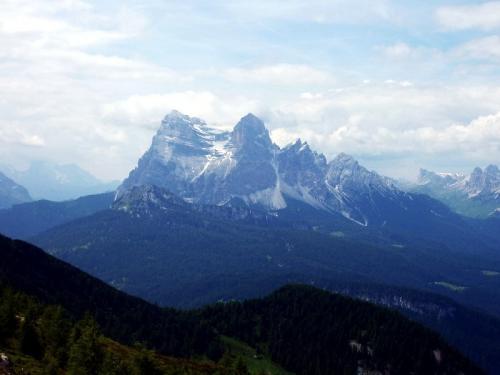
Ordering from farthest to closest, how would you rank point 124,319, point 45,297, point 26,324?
point 124,319 → point 45,297 → point 26,324

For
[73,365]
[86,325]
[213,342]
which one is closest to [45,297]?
[213,342]

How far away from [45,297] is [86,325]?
6830 centimetres

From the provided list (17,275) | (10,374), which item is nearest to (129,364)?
(10,374)

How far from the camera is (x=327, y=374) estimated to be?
19050cm

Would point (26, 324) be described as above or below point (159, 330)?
above

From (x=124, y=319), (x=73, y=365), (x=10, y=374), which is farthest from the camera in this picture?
(x=124, y=319)

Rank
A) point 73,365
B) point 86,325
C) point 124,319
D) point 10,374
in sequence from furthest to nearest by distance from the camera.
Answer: point 124,319
point 86,325
point 73,365
point 10,374

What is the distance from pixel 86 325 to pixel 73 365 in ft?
95.7

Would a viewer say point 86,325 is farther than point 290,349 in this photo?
No

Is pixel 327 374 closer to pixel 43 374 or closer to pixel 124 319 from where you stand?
pixel 124 319

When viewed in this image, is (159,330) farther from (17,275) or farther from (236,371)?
(236,371)

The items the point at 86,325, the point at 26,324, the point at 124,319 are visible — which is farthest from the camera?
the point at 124,319

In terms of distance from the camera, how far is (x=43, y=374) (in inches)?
3482

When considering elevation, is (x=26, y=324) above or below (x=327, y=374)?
above
